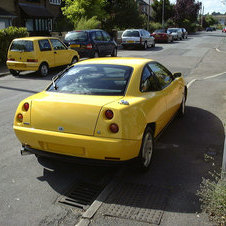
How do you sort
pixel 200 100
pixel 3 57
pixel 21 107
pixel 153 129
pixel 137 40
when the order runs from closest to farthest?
pixel 21 107, pixel 153 129, pixel 200 100, pixel 3 57, pixel 137 40

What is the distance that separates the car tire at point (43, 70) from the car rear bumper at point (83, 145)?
31.3 ft

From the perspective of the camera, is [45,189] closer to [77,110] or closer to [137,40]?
[77,110]

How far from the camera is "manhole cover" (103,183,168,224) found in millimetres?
3527

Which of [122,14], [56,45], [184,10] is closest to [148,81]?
[56,45]

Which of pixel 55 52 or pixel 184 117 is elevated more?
pixel 55 52

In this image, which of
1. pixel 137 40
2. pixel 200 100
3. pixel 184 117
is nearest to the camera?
pixel 184 117

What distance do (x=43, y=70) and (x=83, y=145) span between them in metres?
10.3

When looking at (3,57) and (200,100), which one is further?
(3,57)

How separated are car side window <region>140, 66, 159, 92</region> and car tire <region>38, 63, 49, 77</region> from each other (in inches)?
354

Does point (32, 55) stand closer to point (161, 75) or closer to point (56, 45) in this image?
point (56, 45)

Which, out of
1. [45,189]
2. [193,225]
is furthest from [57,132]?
[193,225]

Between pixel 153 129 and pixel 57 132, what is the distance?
150 centimetres

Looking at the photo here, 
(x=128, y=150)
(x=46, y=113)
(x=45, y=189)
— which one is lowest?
(x=45, y=189)

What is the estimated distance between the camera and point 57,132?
410 cm
